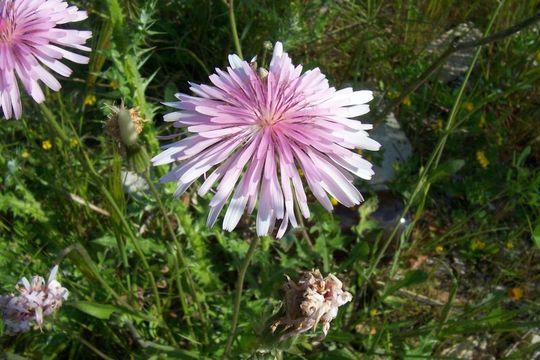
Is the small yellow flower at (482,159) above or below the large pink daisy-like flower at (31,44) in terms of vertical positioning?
above

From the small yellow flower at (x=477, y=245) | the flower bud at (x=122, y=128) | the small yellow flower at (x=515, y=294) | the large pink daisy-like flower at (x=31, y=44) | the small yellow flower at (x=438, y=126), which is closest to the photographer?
the flower bud at (x=122, y=128)

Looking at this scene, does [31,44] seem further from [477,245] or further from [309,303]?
[477,245]

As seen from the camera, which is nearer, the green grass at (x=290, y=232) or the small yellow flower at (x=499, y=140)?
the green grass at (x=290, y=232)

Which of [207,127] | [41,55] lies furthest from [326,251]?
[41,55]

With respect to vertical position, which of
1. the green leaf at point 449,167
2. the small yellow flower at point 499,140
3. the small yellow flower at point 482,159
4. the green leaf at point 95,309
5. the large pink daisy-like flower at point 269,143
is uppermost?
the small yellow flower at point 499,140

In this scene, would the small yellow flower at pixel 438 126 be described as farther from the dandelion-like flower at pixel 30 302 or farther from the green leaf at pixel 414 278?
the dandelion-like flower at pixel 30 302

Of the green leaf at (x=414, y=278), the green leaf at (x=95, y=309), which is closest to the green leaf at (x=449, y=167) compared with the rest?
the green leaf at (x=414, y=278)

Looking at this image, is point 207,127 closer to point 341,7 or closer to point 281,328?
point 281,328

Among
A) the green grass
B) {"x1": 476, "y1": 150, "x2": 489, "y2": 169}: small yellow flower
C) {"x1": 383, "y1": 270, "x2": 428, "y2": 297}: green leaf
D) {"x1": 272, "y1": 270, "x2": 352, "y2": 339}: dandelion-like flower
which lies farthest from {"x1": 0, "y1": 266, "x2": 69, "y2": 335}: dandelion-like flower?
{"x1": 476, "y1": 150, "x2": 489, "y2": 169}: small yellow flower
